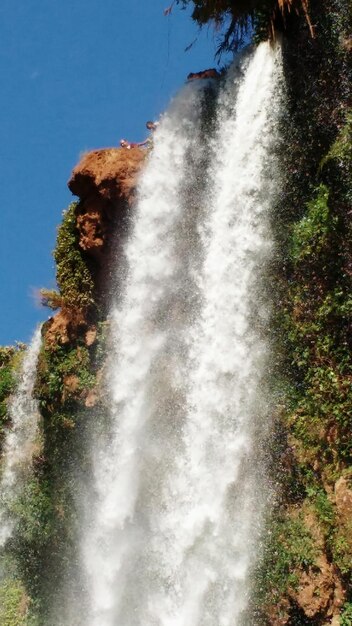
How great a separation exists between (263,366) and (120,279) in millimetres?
3911

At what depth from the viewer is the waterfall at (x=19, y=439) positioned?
16750 millimetres

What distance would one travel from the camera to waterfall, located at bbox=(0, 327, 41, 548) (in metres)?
16.8

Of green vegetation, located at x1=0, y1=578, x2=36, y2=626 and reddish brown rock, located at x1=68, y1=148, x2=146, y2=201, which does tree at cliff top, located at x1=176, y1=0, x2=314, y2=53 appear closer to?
reddish brown rock, located at x1=68, y1=148, x2=146, y2=201

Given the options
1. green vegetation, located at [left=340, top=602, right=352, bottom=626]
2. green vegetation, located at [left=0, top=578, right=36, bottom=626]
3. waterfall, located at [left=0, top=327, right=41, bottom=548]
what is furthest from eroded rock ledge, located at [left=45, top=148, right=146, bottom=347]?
green vegetation, located at [left=340, top=602, right=352, bottom=626]

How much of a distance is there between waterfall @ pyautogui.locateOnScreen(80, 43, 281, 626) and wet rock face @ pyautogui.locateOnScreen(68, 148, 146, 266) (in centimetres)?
33

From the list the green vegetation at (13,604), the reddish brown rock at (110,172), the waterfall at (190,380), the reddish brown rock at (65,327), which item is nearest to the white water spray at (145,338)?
the waterfall at (190,380)

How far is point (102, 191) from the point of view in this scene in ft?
44.5

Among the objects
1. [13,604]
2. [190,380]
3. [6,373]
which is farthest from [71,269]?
[13,604]

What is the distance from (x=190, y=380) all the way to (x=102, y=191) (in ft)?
13.2

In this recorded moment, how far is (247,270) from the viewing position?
470 inches

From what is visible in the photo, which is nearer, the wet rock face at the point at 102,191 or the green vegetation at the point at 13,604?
the wet rock face at the point at 102,191

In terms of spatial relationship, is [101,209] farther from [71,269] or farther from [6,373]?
[6,373]

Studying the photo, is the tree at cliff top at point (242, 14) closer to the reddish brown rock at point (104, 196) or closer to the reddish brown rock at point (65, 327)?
the reddish brown rock at point (104, 196)

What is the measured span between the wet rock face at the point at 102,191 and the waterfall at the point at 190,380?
33cm
